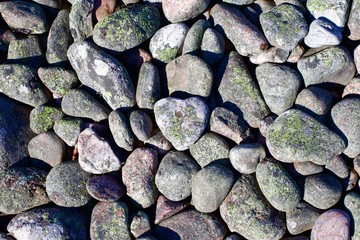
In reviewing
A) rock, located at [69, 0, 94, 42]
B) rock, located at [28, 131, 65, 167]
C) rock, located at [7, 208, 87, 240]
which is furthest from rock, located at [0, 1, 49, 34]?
rock, located at [7, 208, 87, 240]

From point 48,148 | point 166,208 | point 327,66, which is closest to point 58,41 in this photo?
point 48,148

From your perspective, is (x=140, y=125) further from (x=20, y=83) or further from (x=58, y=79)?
(x=20, y=83)

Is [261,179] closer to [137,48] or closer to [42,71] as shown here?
[137,48]

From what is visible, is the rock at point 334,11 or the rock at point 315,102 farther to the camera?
the rock at point 334,11

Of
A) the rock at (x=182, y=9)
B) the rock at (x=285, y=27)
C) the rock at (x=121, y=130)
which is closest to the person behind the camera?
the rock at (x=121, y=130)

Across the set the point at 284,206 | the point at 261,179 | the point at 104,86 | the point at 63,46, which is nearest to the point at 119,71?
the point at 104,86

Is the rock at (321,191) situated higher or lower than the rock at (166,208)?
higher

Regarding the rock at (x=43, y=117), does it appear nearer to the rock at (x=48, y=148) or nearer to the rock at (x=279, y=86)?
the rock at (x=48, y=148)

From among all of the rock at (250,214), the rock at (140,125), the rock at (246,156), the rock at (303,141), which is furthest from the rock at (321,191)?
the rock at (140,125)
